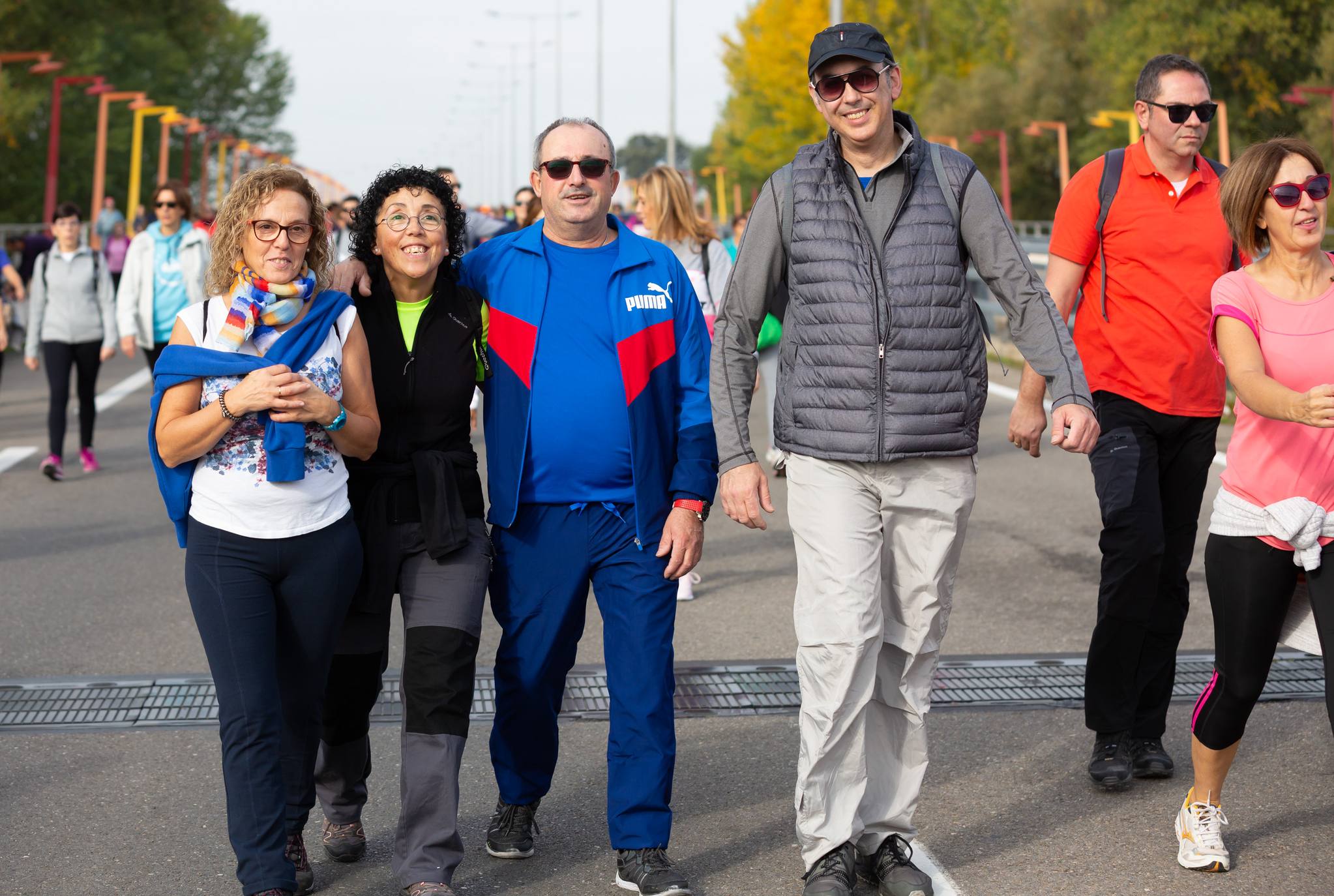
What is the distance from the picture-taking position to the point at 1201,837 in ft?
14.6

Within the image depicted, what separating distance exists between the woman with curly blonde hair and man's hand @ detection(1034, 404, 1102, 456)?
167 cm

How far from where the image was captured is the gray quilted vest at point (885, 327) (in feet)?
13.9

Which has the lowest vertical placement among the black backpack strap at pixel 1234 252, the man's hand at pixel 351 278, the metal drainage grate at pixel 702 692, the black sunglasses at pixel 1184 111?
the metal drainage grate at pixel 702 692

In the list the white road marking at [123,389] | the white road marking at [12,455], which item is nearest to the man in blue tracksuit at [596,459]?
the white road marking at [12,455]

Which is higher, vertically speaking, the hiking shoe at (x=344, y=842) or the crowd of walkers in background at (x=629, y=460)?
the crowd of walkers in background at (x=629, y=460)

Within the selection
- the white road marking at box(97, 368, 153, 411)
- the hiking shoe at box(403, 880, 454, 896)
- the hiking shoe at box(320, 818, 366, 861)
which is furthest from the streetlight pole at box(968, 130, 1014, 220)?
the hiking shoe at box(403, 880, 454, 896)

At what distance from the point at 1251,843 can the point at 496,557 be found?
2131 mm

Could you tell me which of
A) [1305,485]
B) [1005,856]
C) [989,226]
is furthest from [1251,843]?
[989,226]

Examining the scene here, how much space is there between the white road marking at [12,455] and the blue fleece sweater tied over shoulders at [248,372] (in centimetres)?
893

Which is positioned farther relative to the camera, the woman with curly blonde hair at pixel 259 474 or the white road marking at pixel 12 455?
the white road marking at pixel 12 455

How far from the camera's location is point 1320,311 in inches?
172

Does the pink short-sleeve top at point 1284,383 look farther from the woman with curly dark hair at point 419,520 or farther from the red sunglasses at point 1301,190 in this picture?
the woman with curly dark hair at point 419,520

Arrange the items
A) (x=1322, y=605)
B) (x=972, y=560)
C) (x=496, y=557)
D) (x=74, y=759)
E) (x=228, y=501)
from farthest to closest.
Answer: (x=972, y=560) → (x=74, y=759) → (x=496, y=557) → (x=1322, y=605) → (x=228, y=501)

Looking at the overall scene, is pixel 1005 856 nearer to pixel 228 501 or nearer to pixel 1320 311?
pixel 1320 311
